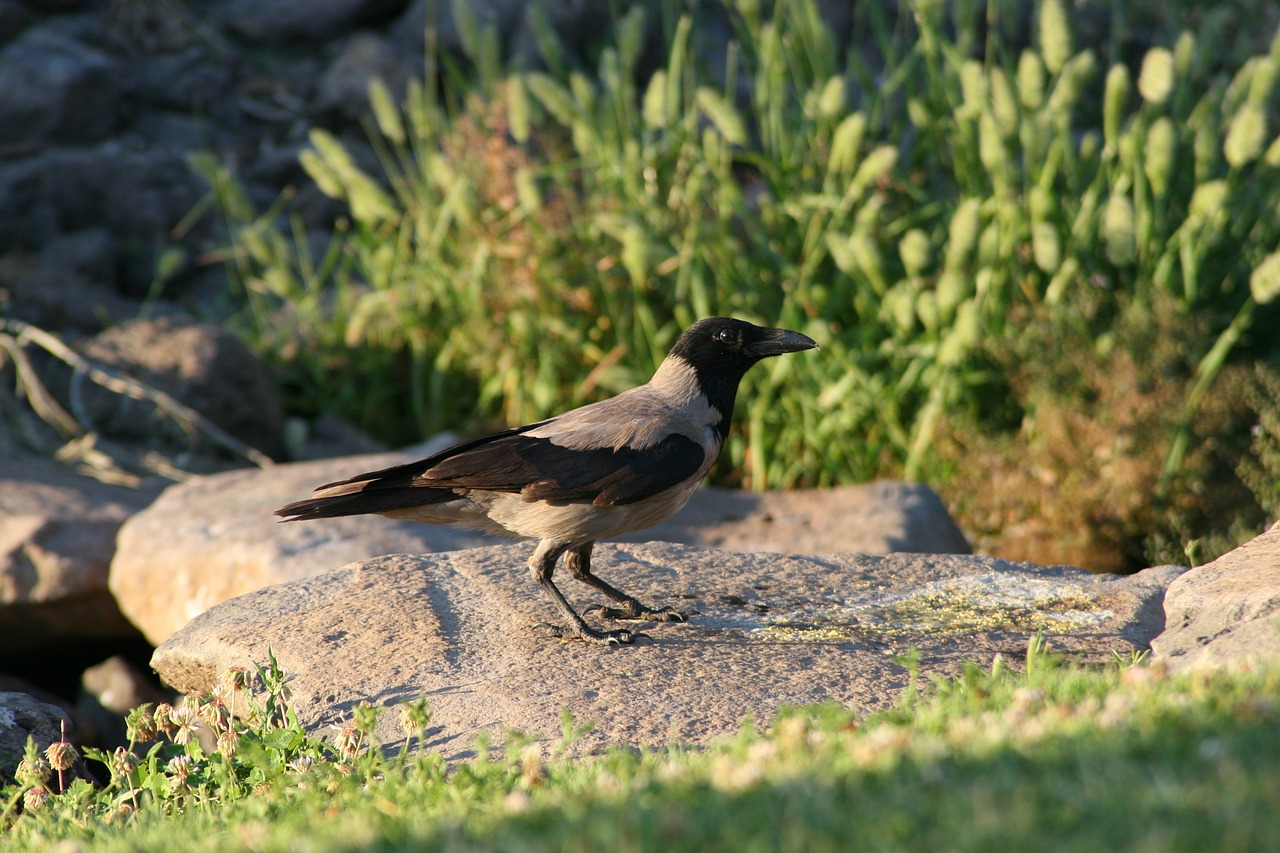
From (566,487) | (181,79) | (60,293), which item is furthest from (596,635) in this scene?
(181,79)

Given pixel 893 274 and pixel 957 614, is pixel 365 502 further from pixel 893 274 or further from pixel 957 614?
pixel 893 274

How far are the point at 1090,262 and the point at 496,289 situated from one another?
11.2ft

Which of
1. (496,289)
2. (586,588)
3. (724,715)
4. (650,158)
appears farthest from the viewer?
(496,289)

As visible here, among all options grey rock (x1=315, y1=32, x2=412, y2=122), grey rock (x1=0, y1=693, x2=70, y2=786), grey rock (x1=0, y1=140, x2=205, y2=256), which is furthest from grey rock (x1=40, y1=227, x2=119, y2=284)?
grey rock (x1=0, y1=693, x2=70, y2=786)

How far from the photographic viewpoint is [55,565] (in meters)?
6.01

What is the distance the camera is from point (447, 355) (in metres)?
8.23

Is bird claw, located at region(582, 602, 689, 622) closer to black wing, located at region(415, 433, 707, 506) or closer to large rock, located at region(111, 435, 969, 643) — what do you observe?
black wing, located at region(415, 433, 707, 506)

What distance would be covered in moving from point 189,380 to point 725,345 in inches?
166

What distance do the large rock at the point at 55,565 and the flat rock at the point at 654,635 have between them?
6.33 ft

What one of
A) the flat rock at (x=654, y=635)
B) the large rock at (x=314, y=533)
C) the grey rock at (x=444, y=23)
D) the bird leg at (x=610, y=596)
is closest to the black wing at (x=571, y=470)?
the bird leg at (x=610, y=596)

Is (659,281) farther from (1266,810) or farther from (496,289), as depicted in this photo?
(1266,810)

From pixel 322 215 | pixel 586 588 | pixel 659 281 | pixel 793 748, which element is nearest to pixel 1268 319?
pixel 659 281

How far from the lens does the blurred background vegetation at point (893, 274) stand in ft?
20.8

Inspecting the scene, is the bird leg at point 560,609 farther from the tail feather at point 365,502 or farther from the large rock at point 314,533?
the large rock at point 314,533
